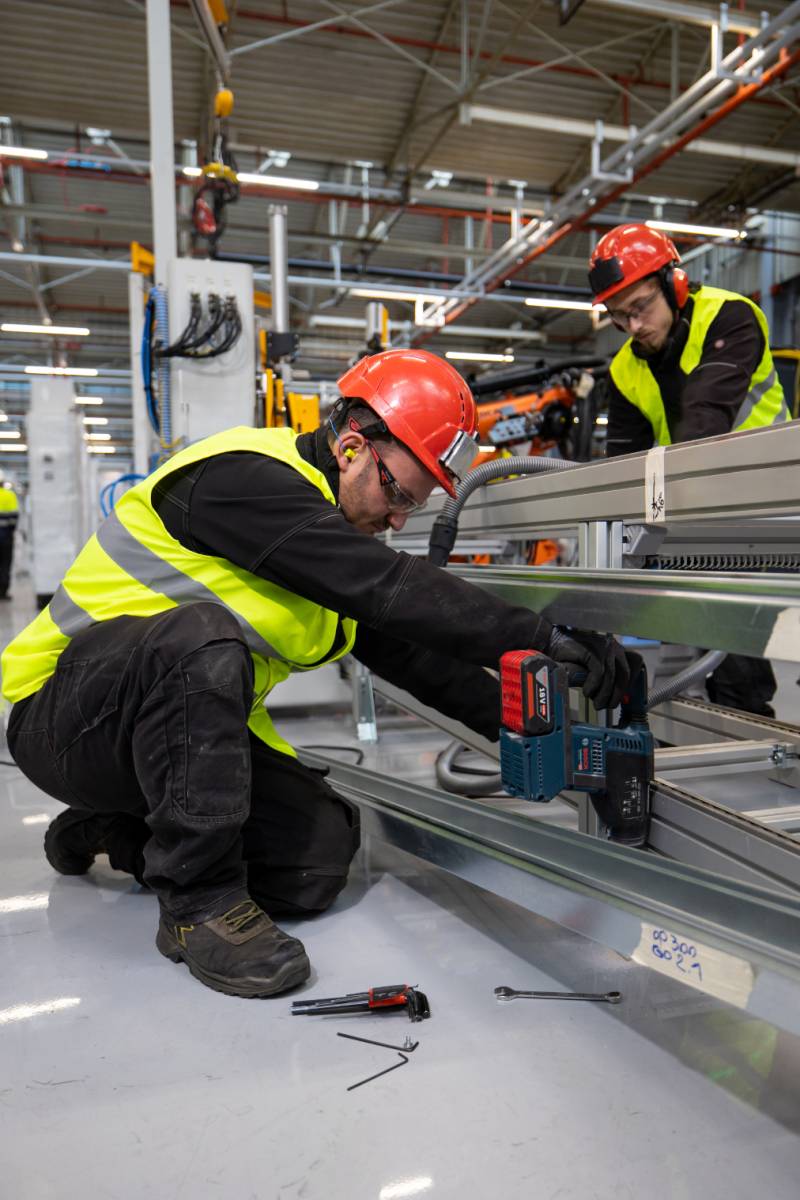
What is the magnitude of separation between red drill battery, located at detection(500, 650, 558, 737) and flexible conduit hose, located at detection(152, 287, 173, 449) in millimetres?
2916

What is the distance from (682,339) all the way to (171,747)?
2.04m

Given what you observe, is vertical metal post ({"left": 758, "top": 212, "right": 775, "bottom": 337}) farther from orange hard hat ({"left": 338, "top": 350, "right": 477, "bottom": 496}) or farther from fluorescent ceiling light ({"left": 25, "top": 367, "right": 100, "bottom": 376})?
orange hard hat ({"left": 338, "top": 350, "right": 477, "bottom": 496})

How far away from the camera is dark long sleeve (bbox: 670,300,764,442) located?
240 cm

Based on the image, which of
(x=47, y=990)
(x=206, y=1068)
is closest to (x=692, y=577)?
(x=206, y=1068)

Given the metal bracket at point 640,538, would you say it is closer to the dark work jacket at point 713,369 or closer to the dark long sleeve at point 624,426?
the dark work jacket at point 713,369

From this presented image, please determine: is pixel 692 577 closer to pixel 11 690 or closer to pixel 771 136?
pixel 11 690

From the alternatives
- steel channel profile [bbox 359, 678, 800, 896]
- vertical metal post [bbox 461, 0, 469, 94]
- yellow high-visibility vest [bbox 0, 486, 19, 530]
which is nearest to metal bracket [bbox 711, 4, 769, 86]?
vertical metal post [bbox 461, 0, 469, 94]

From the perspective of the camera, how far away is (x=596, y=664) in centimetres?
141

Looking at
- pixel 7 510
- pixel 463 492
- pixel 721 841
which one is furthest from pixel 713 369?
pixel 7 510

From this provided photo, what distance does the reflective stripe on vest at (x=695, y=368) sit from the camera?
254 cm

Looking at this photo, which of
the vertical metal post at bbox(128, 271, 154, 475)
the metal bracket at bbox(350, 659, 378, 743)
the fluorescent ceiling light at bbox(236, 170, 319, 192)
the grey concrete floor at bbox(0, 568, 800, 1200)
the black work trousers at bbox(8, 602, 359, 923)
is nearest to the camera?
the grey concrete floor at bbox(0, 568, 800, 1200)

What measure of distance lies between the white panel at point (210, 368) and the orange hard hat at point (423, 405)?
8.37ft

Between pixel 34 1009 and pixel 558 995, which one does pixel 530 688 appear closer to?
pixel 558 995

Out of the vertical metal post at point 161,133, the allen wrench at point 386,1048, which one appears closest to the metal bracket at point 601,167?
the vertical metal post at point 161,133
